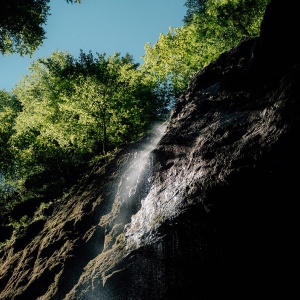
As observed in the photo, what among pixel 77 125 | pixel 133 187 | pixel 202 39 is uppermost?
pixel 202 39

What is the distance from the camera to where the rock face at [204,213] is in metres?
5.22

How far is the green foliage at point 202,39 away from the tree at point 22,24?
10773 millimetres

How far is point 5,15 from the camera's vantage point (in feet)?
41.1

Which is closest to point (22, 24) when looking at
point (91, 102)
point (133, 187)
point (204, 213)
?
point (91, 102)

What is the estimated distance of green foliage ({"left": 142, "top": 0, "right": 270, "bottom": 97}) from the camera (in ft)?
60.2

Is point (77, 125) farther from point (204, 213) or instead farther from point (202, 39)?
point (204, 213)

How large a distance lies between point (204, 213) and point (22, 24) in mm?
14074

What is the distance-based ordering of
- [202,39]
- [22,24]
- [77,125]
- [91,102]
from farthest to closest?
[202,39]
[77,125]
[91,102]
[22,24]

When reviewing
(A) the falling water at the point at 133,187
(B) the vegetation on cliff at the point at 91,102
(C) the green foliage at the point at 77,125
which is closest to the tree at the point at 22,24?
(B) the vegetation on cliff at the point at 91,102

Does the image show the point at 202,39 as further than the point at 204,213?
Yes

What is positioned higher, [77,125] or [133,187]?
[77,125]

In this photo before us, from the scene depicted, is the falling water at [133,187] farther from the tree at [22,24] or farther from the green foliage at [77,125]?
the tree at [22,24]

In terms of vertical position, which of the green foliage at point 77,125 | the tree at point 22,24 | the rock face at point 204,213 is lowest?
the rock face at point 204,213

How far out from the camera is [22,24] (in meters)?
13.9
